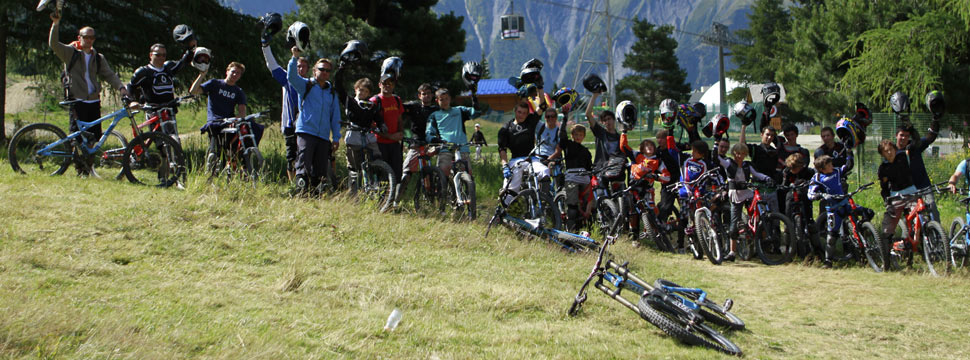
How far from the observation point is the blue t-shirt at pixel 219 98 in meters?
10.2

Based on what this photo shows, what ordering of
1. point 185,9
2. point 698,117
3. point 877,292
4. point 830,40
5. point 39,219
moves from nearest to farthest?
point 39,219 < point 877,292 < point 698,117 < point 185,9 < point 830,40

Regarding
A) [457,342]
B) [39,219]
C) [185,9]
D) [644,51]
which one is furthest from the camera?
[644,51]

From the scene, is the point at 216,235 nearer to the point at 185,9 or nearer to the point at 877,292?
the point at 877,292

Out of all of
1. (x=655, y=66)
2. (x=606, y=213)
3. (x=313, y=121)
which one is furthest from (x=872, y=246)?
(x=655, y=66)

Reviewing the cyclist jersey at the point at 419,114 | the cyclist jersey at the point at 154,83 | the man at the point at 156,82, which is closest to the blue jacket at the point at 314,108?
the cyclist jersey at the point at 419,114

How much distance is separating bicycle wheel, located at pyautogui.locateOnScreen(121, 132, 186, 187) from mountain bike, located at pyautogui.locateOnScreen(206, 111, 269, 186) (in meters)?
0.34

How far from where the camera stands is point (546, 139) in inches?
423

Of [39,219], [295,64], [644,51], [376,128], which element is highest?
[644,51]

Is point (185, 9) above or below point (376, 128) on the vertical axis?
above

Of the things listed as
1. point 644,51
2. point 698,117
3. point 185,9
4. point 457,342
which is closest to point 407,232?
point 457,342

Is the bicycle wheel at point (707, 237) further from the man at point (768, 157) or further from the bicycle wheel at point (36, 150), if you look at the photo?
the bicycle wheel at point (36, 150)

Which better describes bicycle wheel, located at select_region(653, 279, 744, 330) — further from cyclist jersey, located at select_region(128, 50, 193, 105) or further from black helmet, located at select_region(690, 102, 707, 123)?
cyclist jersey, located at select_region(128, 50, 193, 105)

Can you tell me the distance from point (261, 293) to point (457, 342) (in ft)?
5.29

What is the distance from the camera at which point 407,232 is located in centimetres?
860
